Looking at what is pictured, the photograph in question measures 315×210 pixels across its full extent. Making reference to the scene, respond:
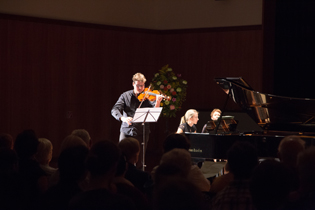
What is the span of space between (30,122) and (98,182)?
642 centimetres

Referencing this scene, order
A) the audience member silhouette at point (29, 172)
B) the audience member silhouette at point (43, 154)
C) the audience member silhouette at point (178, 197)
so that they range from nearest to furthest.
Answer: the audience member silhouette at point (178, 197), the audience member silhouette at point (29, 172), the audience member silhouette at point (43, 154)

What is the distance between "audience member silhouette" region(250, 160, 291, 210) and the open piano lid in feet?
12.2

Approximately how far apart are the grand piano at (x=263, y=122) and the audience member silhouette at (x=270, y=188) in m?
3.37

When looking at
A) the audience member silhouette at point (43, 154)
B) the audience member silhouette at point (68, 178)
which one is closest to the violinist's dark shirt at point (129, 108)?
the audience member silhouette at point (43, 154)

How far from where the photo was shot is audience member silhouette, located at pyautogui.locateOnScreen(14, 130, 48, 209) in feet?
9.70

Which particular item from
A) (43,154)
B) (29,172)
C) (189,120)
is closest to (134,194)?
(29,172)

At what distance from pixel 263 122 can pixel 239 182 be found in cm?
375

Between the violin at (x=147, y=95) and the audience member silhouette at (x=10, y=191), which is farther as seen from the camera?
the violin at (x=147, y=95)

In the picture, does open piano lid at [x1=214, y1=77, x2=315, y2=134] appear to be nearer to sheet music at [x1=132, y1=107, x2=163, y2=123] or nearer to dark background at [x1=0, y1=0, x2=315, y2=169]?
sheet music at [x1=132, y1=107, x2=163, y2=123]

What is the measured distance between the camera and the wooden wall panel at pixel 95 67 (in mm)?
8469

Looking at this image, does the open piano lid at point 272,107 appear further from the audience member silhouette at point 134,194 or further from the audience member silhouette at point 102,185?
Answer: the audience member silhouette at point 102,185

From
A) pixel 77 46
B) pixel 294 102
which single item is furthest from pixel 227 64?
pixel 294 102

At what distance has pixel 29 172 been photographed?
129 inches

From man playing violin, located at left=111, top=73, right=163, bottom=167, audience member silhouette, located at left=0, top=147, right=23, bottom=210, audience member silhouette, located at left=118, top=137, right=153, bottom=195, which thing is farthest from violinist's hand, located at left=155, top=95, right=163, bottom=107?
audience member silhouette, located at left=0, top=147, right=23, bottom=210
